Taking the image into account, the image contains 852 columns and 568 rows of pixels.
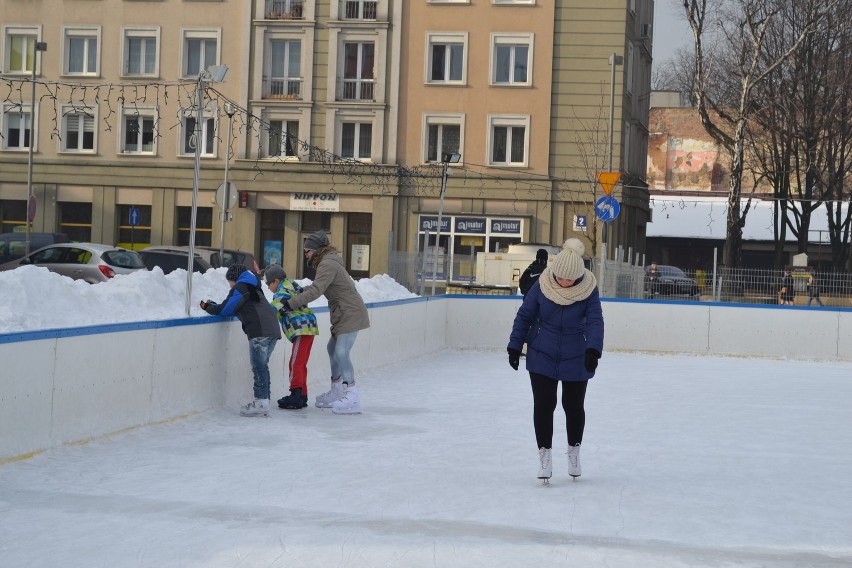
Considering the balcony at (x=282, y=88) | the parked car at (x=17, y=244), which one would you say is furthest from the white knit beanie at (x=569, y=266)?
the balcony at (x=282, y=88)

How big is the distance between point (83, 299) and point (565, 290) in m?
7.57

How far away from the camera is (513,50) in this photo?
146 feet

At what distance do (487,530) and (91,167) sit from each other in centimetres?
4011

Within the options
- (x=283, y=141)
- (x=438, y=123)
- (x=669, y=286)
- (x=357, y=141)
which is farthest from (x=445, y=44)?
(x=669, y=286)

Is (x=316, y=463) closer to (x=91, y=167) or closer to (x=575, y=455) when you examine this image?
(x=575, y=455)

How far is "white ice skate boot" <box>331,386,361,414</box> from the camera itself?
1334cm

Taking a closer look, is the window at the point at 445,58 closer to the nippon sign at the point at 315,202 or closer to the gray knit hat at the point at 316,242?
the nippon sign at the point at 315,202

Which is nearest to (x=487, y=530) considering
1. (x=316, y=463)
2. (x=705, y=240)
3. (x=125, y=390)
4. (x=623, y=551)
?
(x=623, y=551)

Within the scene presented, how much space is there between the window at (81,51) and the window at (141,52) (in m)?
1.01

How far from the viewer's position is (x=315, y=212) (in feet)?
148

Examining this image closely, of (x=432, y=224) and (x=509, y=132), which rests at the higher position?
(x=509, y=132)

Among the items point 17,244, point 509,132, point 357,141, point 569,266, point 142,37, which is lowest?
point 17,244

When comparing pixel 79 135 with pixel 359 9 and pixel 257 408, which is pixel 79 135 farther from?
pixel 257 408

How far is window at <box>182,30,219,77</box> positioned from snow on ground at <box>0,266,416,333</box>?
89.4 ft
